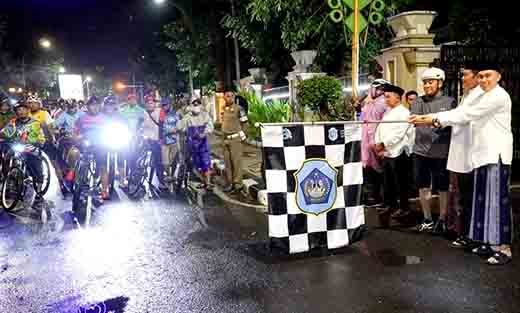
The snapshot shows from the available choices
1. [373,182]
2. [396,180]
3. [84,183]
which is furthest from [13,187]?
[396,180]

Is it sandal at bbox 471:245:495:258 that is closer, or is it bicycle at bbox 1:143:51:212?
sandal at bbox 471:245:495:258

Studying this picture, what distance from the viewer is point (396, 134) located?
18.4 ft

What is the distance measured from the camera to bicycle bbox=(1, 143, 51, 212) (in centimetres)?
745

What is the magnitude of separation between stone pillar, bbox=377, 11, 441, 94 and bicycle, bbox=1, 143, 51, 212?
6423mm

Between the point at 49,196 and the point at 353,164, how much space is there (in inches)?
242

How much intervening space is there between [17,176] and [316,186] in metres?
5.31

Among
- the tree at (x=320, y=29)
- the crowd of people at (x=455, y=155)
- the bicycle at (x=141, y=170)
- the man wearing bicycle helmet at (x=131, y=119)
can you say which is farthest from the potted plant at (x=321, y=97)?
the tree at (x=320, y=29)

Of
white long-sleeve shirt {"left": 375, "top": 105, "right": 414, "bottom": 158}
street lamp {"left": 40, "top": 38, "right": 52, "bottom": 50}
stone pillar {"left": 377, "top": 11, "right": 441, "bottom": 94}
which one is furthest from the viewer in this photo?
street lamp {"left": 40, "top": 38, "right": 52, "bottom": 50}

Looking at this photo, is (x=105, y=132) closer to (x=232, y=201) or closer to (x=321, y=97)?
(x=232, y=201)

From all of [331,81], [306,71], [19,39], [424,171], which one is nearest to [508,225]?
[424,171]

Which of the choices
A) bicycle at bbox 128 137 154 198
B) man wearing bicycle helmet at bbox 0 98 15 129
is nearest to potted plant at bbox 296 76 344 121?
bicycle at bbox 128 137 154 198

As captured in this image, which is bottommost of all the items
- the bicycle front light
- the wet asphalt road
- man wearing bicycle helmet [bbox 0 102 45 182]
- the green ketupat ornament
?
the wet asphalt road

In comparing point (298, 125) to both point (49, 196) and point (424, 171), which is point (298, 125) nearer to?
point (424, 171)

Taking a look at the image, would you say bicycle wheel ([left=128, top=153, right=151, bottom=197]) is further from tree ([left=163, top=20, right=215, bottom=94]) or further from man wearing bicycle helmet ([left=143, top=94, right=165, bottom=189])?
tree ([left=163, top=20, right=215, bottom=94])
